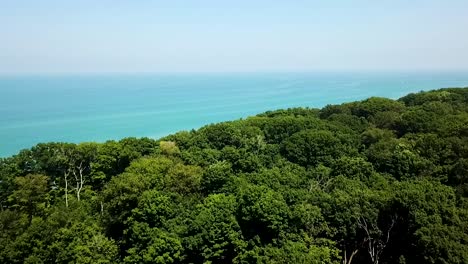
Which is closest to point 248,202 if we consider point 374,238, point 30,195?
point 374,238

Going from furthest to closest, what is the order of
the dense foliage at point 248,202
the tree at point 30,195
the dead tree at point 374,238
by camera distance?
the tree at point 30,195
the dead tree at point 374,238
the dense foliage at point 248,202

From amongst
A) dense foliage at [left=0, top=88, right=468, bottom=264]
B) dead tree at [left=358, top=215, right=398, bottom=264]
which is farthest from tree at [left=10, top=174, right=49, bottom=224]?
dead tree at [left=358, top=215, right=398, bottom=264]

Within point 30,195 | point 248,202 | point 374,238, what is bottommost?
point 374,238

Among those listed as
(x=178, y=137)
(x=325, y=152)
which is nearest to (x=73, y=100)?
(x=178, y=137)

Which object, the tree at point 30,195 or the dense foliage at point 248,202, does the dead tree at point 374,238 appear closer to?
the dense foliage at point 248,202

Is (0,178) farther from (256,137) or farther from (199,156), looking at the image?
(256,137)

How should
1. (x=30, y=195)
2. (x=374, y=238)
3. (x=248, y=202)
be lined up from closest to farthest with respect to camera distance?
(x=374, y=238) < (x=248, y=202) < (x=30, y=195)

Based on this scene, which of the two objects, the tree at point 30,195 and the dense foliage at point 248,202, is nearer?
the dense foliage at point 248,202

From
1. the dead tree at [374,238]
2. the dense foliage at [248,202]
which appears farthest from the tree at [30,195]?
the dead tree at [374,238]

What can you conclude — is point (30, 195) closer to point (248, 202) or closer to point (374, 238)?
point (248, 202)

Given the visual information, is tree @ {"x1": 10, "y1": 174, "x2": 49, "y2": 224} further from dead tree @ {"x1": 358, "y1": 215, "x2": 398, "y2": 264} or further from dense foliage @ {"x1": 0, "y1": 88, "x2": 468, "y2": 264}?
dead tree @ {"x1": 358, "y1": 215, "x2": 398, "y2": 264}
